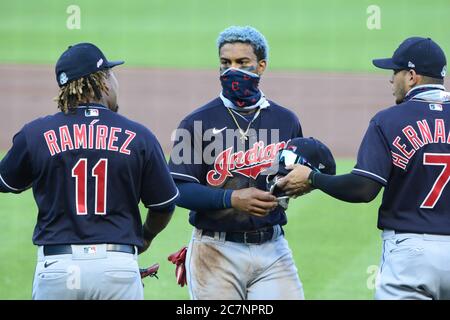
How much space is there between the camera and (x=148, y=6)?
24625 mm

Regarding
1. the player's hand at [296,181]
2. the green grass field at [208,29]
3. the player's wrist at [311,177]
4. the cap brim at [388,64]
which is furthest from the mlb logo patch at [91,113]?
the green grass field at [208,29]

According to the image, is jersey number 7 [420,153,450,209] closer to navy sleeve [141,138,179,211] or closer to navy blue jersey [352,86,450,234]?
navy blue jersey [352,86,450,234]

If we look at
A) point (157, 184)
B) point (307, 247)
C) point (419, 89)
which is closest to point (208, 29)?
point (307, 247)

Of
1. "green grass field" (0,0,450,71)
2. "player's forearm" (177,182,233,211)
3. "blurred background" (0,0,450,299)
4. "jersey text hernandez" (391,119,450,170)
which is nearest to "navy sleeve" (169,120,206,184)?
"player's forearm" (177,182,233,211)

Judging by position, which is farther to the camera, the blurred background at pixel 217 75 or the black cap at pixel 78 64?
the blurred background at pixel 217 75

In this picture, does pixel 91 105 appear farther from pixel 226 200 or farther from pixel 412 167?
pixel 412 167

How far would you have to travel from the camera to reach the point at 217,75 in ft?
59.2

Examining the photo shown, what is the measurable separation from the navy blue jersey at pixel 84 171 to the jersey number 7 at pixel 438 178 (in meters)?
1.38

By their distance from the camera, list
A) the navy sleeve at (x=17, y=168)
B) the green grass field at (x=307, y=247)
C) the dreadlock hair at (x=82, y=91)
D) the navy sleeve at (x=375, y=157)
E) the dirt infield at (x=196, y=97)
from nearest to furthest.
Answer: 1. the navy sleeve at (x=17, y=168)
2. the dreadlock hair at (x=82, y=91)
3. the navy sleeve at (x=375, y=157)
4. the green grass field at (x=307, y=247)
5. the dirt infield at (x=196, y=97)

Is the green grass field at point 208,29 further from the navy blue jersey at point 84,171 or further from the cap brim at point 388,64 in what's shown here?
the navy blue jersey at point 84,171

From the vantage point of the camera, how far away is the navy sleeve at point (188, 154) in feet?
15.5

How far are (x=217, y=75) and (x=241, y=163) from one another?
43.9ft

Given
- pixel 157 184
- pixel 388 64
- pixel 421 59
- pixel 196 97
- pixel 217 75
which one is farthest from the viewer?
pixel 217 75
